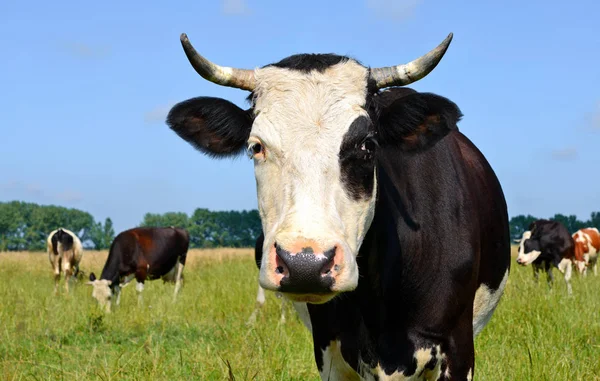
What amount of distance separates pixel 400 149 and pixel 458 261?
0.78 meters

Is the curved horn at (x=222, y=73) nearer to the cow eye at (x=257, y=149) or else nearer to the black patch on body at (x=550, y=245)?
the cow eye at (x=257, y=149)

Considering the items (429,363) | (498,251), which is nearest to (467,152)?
(498,251)

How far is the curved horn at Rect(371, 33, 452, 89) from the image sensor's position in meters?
3.36

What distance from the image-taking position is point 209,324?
8.82 meters

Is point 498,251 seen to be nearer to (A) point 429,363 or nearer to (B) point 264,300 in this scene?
(A) point 429,363

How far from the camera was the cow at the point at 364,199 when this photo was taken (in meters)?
2.76

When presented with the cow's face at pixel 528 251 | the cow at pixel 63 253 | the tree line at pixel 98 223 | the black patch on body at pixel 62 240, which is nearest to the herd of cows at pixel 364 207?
the cow's face at pixel 528 251

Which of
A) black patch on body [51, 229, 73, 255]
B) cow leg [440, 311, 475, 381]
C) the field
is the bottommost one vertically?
the field

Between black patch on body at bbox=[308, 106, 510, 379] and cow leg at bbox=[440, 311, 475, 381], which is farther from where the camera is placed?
cow leg at bbox=[440, 311, 475, 381]

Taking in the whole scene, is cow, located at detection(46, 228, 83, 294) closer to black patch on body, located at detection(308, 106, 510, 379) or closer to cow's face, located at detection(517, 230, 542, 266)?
cow's face, located at detection(517, 230, 542, 266)

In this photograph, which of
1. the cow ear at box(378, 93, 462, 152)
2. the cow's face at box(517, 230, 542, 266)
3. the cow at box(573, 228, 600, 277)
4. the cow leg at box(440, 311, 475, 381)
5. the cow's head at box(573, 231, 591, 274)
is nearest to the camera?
the cow ear at box(378, 93, 462, 152)

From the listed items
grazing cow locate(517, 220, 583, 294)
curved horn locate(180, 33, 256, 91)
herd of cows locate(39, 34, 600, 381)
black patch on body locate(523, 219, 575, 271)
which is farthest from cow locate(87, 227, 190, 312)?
curved horn locate(180, 33, 256, 91)

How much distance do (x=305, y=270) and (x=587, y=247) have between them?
19.6 metres

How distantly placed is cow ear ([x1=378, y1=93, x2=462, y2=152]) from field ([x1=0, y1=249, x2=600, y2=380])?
1586 millimetres
